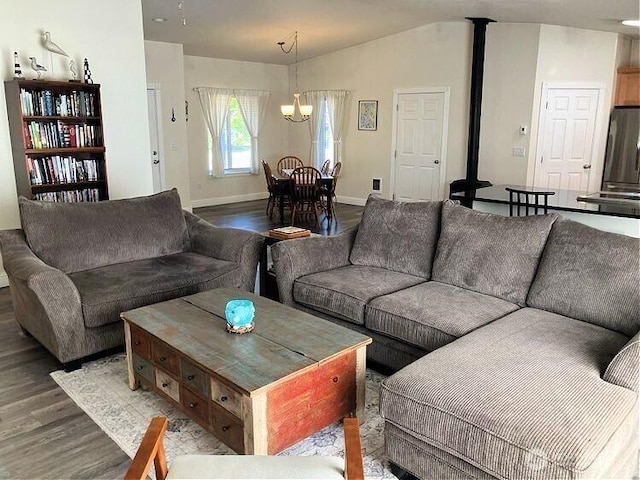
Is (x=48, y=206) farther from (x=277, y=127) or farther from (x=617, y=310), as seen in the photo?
(x=277, y=127)

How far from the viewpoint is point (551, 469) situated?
1.56 meters

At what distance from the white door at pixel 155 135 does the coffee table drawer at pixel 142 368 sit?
5.36 meters

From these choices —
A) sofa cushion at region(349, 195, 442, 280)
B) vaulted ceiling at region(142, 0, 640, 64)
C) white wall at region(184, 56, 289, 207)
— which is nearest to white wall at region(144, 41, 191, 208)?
vaulted ceiling at region(142, 0, 640, 64)

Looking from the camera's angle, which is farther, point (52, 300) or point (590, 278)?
point (52, 300)

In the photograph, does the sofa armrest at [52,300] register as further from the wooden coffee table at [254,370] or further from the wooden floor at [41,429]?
the wooden coffee table at [254,370]

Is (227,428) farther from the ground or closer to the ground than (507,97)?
closer to the ground

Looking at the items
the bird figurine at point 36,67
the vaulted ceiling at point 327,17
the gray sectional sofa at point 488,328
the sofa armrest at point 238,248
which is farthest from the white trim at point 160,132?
the gray sectional sofa at point 488,328

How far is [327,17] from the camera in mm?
6879

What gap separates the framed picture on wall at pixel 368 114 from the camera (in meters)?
8.70

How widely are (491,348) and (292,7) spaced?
215 inches

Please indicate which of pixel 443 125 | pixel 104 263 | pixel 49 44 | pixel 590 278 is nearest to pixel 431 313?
pixel 590 278

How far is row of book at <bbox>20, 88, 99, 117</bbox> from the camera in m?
4.37

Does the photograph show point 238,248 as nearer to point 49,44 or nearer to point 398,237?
point 398,237

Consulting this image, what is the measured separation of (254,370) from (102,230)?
6.93 ft
